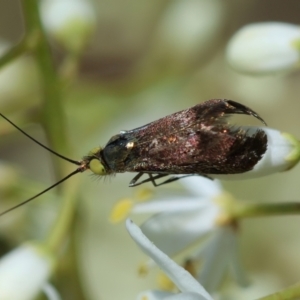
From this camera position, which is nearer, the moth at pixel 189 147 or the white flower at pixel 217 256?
the moth at pixel 189 147

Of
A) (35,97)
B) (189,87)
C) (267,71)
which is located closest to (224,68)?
(189,87)

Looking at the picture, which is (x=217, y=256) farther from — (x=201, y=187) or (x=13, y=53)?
(x=13, y=53)

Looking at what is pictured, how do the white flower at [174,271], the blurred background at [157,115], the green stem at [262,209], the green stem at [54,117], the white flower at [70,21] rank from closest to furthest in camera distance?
1. the white flower at [174,271]
2. the green stem at [262,209]
3. the green stem at [54,117]
4. the white flower at [70,21]
5. the blurred background at [157,115]

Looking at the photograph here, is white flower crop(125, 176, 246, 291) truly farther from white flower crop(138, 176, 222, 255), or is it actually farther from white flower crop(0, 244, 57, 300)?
white flower crop(0, 244, 57, 300)

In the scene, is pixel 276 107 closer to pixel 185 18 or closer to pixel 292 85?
pixel 292 85

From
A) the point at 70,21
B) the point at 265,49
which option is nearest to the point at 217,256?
the point at 265,49

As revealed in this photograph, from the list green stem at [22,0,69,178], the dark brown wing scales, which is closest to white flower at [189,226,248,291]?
the dark brown wing scales

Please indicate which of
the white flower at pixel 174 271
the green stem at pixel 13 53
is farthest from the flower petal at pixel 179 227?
Result: the green stem at pixel 13 53

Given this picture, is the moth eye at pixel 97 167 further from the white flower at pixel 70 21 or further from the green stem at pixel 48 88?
the white flower at pixel 70 21
